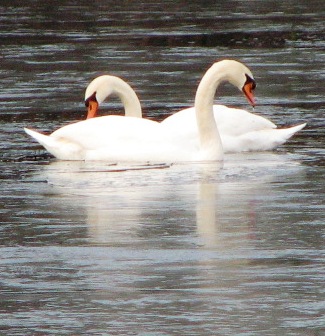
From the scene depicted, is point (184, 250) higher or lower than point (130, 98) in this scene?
lower

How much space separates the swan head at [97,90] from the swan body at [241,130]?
40.5 inches

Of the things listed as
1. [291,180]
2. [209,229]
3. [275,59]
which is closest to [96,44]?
[275,59]

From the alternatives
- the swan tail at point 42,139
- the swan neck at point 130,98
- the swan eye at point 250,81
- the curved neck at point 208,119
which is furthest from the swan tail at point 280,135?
the swan tail at point 42,139

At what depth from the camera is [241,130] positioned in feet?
45.3

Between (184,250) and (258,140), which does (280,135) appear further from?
(184,250)

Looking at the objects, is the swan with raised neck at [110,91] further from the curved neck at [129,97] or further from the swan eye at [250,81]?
the swan eye at [250,81]

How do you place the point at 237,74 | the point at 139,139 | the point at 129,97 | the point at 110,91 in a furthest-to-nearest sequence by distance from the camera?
the point at 110,91, the point at 129,97, the point at 237,74, the point at 139,139

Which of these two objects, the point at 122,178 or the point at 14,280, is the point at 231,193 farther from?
the point at 14,280

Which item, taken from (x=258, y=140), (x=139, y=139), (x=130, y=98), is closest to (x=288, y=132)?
(x=258, y=140)

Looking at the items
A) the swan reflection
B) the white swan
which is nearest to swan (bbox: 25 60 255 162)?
the swan reflection

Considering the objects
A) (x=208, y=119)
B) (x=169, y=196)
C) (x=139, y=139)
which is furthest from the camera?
(x=208, y=119)

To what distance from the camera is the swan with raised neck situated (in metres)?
14.5

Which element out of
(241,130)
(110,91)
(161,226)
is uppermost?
(110,91)

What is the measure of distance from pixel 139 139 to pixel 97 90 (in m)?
1.75
